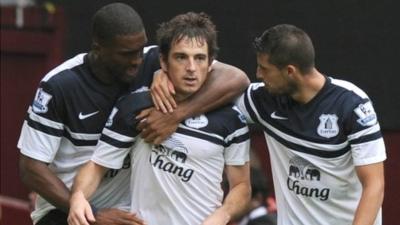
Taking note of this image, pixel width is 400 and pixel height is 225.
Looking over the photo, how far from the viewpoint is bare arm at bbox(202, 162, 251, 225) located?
19.7ft

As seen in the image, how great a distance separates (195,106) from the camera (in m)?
6.10

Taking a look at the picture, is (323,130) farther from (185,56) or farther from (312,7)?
(312,7)

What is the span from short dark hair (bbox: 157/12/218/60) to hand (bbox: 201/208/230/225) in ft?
2.31

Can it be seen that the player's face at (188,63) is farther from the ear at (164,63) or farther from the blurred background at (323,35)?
the blurred background at (323,35)

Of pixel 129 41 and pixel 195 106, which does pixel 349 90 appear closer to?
pixel 195 106

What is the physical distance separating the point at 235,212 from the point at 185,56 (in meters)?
0.75

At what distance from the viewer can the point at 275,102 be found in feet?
20.5

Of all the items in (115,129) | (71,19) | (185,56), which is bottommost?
(71,19)

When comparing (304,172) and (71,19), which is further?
(71,19)

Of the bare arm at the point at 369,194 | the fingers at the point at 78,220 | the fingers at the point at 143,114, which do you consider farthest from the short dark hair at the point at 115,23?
the bare arm at the point at 369,194

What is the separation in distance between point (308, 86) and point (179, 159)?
667 mm

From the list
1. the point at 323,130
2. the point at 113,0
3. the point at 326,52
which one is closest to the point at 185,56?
the point at 323,130

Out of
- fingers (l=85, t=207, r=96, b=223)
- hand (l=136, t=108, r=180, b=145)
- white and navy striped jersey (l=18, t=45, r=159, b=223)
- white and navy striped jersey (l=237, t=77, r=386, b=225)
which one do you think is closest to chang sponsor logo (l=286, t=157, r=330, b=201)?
white and navy striped jersey (l=237, t=77, r=386, b=225)

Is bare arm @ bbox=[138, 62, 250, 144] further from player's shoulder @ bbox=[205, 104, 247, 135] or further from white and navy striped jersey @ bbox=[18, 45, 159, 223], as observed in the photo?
white and navy striped jersey @ bbox=[18, 45, 159, 223]
